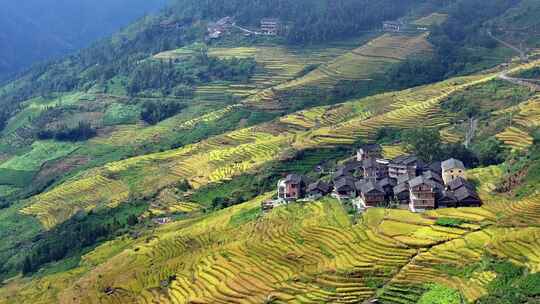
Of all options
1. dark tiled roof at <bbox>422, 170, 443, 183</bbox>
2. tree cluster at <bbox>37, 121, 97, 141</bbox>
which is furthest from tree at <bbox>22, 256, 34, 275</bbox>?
tree cluster at <bbox>37, 121, 97, 141</bbox>

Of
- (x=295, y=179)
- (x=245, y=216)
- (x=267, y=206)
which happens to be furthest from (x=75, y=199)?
(x=295, y=179)

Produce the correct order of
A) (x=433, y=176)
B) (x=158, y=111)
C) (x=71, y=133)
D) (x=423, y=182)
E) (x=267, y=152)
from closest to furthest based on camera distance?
(x=423, y=182)
(x=433, y=176)
(x=267, y=152)
(x=71, y=133)
(x=158, y=111)

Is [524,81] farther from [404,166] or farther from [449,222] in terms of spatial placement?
[449,222]

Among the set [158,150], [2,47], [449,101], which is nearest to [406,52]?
[449,101]

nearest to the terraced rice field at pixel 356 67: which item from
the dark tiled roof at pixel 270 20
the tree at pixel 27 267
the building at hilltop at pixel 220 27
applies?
the dark tiled roof at pixel 270 20

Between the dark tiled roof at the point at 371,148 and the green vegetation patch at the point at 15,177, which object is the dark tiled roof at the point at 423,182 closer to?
the dark tiled roof at the point at 371,148

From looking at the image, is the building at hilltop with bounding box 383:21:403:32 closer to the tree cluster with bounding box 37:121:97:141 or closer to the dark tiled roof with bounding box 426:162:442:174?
the tree cluster with bounding box 37:121:97:141
